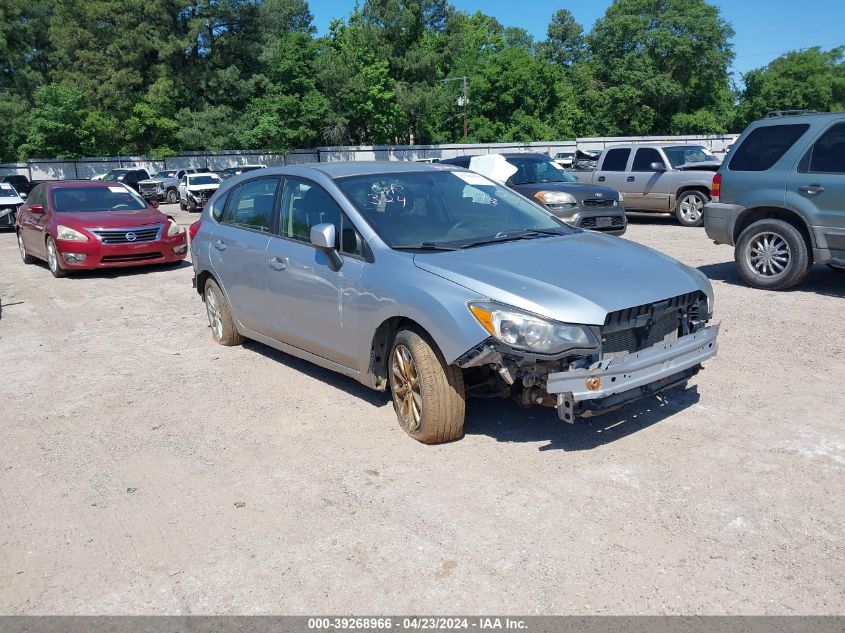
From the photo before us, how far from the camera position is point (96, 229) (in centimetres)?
1212

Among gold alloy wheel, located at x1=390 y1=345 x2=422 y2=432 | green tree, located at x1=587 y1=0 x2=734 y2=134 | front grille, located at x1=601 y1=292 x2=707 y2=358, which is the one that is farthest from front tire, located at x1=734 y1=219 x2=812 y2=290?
green tree, located at x1=587 y1=0 x2=734 y2=134

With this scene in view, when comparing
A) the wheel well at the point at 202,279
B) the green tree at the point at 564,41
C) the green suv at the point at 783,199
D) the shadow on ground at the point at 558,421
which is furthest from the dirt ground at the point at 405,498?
the green tree at the point at 564,41

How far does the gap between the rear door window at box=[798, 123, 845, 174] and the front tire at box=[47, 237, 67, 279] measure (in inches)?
428

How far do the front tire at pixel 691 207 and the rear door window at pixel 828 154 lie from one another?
7.69 m

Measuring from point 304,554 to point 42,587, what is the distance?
118 centimetres

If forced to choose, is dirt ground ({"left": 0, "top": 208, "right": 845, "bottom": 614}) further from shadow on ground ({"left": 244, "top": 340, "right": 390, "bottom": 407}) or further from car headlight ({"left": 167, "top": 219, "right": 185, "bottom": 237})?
car headlight ({"left": 167, "top": 219, "right": 185, "bottom": 237})

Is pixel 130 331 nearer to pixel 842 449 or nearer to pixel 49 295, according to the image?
pixel 49 295

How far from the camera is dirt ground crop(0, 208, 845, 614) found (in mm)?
3301

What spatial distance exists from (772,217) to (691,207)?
7563 mm

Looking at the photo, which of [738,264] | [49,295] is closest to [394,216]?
[738,264]

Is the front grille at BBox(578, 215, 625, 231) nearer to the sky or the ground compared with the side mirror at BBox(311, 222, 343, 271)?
nearer to the ground

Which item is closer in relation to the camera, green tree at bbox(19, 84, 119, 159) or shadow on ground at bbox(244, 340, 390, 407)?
shadow on ground at bbox(244, 340, 390, 407)

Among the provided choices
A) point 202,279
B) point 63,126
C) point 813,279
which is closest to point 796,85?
point 63,126

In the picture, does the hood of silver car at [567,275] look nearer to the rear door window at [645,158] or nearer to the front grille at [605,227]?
the front grille at [605,227]
